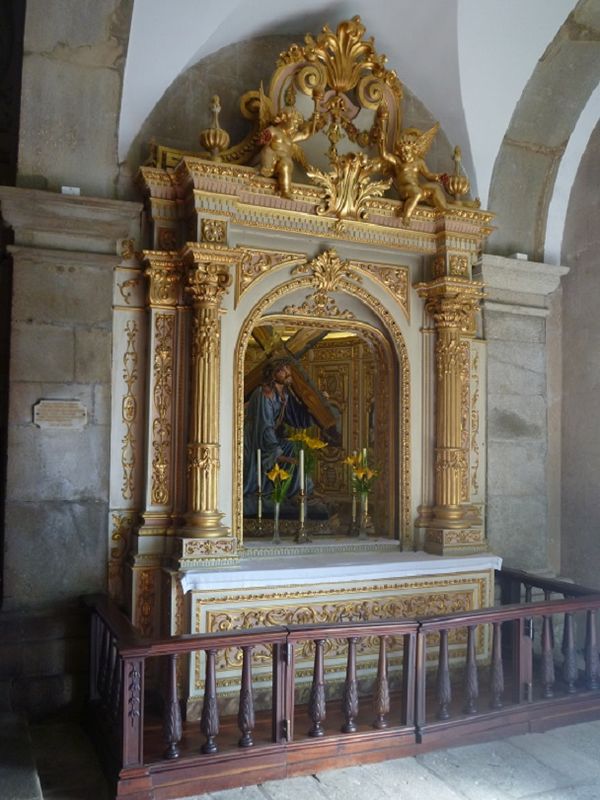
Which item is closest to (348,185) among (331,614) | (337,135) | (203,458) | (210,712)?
(337,135)

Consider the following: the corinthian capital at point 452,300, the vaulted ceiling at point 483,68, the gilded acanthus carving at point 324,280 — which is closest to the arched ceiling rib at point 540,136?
the vaulted ceiling at point 483,68

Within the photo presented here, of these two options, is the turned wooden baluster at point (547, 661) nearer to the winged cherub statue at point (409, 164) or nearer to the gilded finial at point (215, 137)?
the winged cherub statue at point (409, 164)

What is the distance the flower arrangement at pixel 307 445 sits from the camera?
5.15 meters

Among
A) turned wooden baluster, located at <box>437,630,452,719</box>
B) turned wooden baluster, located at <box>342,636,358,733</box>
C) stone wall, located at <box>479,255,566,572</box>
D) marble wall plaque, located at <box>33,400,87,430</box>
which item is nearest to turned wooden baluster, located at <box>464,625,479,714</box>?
turned wooden baluster, located at <box>437,630,452,719</box>

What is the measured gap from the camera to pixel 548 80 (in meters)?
5.36

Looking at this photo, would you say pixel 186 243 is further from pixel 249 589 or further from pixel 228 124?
pixel 249 589

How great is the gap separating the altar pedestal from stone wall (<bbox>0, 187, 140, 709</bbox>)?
0.68 m

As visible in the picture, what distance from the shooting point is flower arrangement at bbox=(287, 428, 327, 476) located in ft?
16.9

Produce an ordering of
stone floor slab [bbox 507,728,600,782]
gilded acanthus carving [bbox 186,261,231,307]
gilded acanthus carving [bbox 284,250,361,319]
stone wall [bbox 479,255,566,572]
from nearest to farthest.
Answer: stone floor slab [bbox 507,728,600,782] < gilded acanthus carving [bbox 186,261,231,307] < gilded acanthus carving [bbox 284,250,361,319] < stone wall [bbox 479,255,566,572]

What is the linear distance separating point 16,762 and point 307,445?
2.57 metres

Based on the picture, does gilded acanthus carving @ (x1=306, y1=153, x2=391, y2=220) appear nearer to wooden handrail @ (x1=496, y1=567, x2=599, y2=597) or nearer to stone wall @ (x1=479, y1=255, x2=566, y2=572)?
stone wall @ (x1=479, y1=255, x2=566, y2=572)

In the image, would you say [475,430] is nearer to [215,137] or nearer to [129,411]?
[129,411]

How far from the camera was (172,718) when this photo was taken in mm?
3340

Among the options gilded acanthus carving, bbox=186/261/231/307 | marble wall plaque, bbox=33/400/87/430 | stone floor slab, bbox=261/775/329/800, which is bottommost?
stone floor slab, bbox=261/775/329/800
